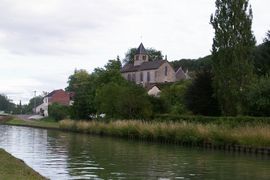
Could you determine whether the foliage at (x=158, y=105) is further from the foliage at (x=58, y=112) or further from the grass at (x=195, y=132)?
the foliage at (x=58, y=112)

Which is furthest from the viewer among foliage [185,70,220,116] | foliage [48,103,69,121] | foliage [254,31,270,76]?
foliage [48,103,69,121]

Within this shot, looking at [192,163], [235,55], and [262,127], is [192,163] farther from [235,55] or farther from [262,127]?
[235,55]

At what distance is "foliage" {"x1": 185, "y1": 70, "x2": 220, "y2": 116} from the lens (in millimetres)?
54438

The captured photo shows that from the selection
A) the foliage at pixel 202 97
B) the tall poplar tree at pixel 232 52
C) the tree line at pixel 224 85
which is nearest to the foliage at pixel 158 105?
the tree line at pixel 224 85

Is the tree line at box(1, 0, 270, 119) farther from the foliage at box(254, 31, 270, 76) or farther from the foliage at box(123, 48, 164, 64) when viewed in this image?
the foliage at box(123, 48, 164, 64)

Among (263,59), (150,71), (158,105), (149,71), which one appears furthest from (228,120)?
(149,71)

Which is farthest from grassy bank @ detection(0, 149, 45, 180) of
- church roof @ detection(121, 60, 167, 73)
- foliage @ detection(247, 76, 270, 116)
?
church roof @ detection(121, 60, 167, 73)

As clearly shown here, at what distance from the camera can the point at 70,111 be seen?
85125mm

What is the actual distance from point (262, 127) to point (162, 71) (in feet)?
299

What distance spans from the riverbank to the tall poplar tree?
5.27 m

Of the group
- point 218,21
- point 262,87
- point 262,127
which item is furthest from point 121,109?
point 262,127

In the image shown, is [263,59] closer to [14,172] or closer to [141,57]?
[14,172]

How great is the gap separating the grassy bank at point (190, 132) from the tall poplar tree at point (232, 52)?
18.5 feet

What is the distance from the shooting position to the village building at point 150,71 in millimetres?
125938
